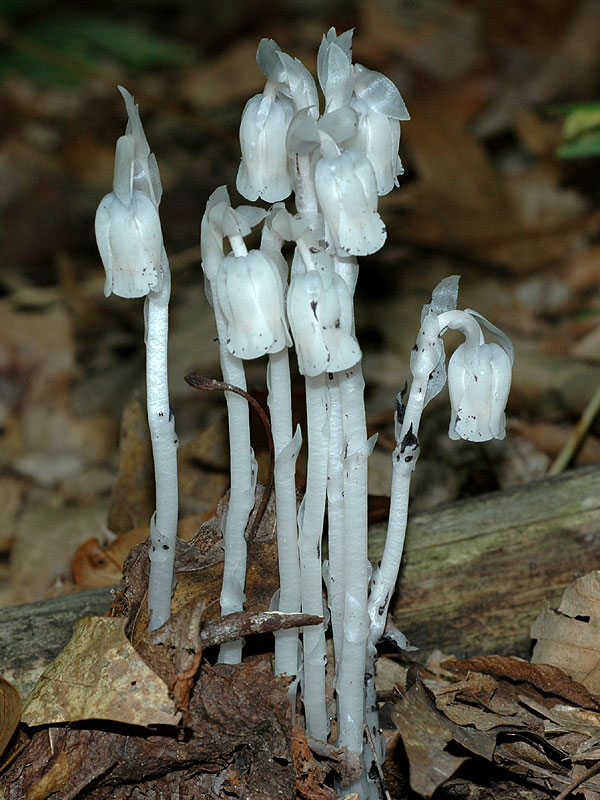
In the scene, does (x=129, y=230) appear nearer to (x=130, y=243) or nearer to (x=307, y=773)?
(x=130, y=243)

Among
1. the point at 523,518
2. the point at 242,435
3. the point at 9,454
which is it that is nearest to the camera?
the point at 242,435

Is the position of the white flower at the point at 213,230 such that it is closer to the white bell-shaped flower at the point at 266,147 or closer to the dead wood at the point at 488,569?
the white bell-shaped flower at the point at 266,147

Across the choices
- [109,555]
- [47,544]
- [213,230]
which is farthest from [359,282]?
[213,230]

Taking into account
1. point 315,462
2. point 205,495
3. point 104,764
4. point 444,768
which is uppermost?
point 315,462

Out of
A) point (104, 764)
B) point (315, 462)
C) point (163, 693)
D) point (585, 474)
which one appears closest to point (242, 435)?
point (315, 462)

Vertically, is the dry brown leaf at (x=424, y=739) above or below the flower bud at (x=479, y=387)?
below

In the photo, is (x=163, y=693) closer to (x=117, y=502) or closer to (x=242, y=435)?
(x=242, y=435)

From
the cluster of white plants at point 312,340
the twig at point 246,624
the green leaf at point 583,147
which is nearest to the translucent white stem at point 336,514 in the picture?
the cluster of white plants at point 312,340
